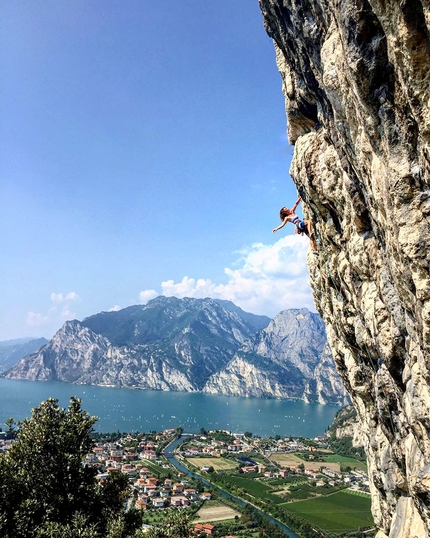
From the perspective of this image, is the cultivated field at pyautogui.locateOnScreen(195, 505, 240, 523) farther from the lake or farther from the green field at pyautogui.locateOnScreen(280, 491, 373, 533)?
the lake

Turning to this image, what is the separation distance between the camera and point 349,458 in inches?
4006

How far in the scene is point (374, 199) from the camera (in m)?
6.29

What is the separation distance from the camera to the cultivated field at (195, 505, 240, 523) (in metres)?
54.1

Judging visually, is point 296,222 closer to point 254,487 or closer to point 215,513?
point 215,513

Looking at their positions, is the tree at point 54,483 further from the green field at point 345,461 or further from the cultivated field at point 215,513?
the green field at point 345,461

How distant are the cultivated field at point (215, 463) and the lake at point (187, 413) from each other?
32.7 m

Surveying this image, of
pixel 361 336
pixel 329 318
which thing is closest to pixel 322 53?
pixel 361 336

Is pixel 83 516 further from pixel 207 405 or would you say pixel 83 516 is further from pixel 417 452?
pixel 207 405

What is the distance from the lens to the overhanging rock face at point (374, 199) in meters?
4.91

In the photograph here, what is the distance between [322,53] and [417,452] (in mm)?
7412

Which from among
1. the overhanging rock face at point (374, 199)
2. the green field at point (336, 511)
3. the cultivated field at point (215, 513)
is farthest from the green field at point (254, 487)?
the overhanging rock face at point (374, 199)

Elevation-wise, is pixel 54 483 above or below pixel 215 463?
above

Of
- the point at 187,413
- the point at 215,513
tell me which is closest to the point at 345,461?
the point at 215,513

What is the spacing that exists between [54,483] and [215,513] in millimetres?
55568
